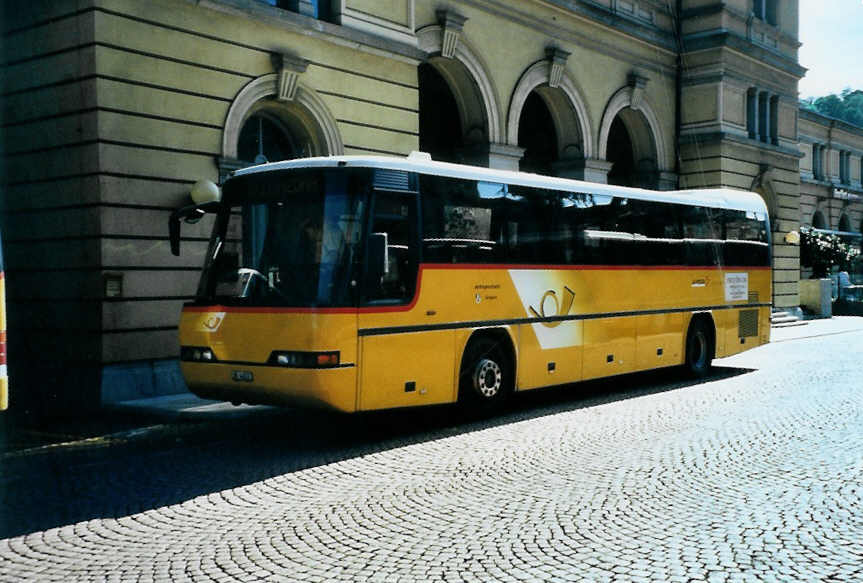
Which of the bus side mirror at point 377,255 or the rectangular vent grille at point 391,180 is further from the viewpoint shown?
the rectangular vent grille at point 391,180

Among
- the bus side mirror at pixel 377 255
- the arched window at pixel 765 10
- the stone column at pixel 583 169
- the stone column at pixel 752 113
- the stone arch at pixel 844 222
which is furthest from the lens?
the stone arch at pixel 844 222

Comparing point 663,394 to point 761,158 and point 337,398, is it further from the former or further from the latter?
point 761,158

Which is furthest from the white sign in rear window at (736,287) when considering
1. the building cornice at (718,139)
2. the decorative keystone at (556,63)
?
the building cornice at (718,139)

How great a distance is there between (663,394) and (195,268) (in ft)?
24.8

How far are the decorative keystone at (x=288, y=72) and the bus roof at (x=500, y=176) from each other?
453 cm

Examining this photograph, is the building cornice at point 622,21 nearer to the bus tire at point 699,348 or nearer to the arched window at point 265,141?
the arched window at point 265,141

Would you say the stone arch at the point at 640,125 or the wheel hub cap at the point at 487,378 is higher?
the stone arch at the point at 640,125

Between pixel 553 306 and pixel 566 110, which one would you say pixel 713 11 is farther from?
pixel 553 306

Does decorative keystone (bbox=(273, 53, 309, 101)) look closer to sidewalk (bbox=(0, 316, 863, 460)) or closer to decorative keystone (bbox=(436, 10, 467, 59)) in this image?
decorative keystone (bbox=(436, 10, 467, 59))

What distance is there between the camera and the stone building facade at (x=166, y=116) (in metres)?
13.1

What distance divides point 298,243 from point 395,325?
1.39 metres

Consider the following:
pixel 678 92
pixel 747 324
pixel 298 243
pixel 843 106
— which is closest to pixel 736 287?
pixel 747 324

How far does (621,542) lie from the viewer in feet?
18.7

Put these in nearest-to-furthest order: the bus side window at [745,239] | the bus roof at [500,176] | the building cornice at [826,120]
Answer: the bus roof at [500,176]
the bus side window at [745,239]
the building cornice at [826,120]
